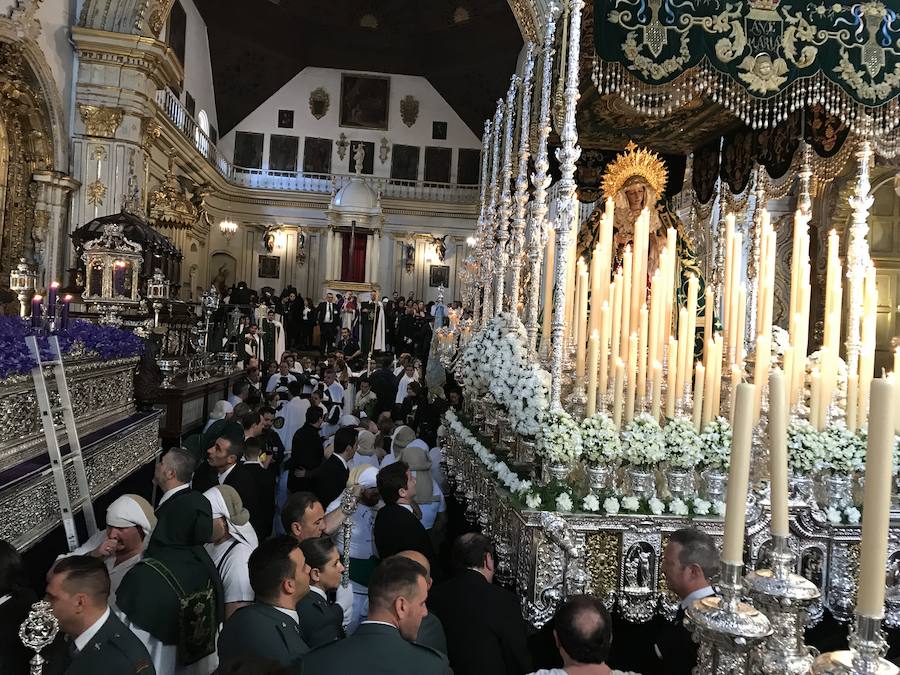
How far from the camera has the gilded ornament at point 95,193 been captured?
16547 millimetres

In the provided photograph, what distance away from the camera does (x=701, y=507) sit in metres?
5.85

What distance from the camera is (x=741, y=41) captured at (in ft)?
21.2

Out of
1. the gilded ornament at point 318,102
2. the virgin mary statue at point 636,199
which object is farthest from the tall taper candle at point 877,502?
the gilded ornament at point 318,102

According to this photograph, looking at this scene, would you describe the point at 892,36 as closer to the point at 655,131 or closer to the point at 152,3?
the point at 655,131

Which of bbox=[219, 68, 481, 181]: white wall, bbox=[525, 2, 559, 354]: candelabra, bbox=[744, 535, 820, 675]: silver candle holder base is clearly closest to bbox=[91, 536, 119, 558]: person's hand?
bbox=[744, 535, 820, 675]: silver candle holder base

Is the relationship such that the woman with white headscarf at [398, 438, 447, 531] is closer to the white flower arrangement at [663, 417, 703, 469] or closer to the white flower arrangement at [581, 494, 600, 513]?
the white flower arrangement at [581, 494, 600, 513]

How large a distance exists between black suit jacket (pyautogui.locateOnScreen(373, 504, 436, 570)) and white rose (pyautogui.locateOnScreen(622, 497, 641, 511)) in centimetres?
154

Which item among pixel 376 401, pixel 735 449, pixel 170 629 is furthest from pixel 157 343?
pixel 735 449

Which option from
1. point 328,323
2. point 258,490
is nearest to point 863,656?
point 258,490

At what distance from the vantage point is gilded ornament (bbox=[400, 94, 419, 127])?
116 ft

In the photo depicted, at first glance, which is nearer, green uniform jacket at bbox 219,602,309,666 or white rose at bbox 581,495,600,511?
green uniform jacket at bbox 219,602,309,666

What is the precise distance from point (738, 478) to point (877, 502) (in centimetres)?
30

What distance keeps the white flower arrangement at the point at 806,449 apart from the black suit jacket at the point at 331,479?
3575 mm

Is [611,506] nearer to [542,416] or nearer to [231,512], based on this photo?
[542,416]
